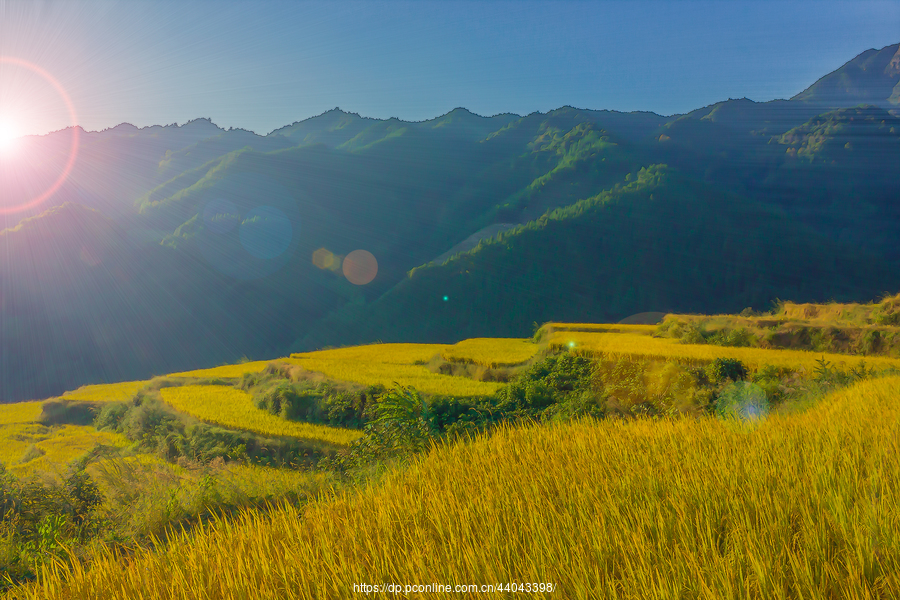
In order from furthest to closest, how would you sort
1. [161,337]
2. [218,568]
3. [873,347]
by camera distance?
1. [161,337]
2. [873,347]
3. [218,568]

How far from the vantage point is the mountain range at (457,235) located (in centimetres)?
4525

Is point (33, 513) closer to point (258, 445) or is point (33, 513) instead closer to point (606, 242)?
point (258, 445)

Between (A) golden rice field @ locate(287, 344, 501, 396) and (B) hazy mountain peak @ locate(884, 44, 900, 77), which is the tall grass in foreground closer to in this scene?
(A) golden rice field @ locate(287, 344, 501, 396)

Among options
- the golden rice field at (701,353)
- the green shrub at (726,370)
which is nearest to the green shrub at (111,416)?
the golden rice field at (701,353)

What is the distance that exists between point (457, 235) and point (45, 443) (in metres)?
68.8

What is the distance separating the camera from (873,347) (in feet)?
39.0

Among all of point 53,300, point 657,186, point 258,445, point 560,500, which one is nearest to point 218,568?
point 560,500

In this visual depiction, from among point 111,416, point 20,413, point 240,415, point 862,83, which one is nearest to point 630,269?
point 240,415

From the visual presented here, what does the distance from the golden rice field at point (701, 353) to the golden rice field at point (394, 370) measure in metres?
3.76

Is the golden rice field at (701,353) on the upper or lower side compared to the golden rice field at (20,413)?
lower

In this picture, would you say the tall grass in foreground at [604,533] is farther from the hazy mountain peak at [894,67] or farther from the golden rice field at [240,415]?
the hazy mountain peak at [894,67]

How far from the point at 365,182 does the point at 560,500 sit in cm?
9044

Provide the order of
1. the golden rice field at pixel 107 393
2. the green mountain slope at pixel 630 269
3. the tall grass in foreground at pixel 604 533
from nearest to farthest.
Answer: the tall grass in foreground at pixel 604 533
the golden rice field at pixel 107 393
the green mountain slope at pixel 630 269

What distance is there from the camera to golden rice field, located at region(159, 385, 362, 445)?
9.96m
